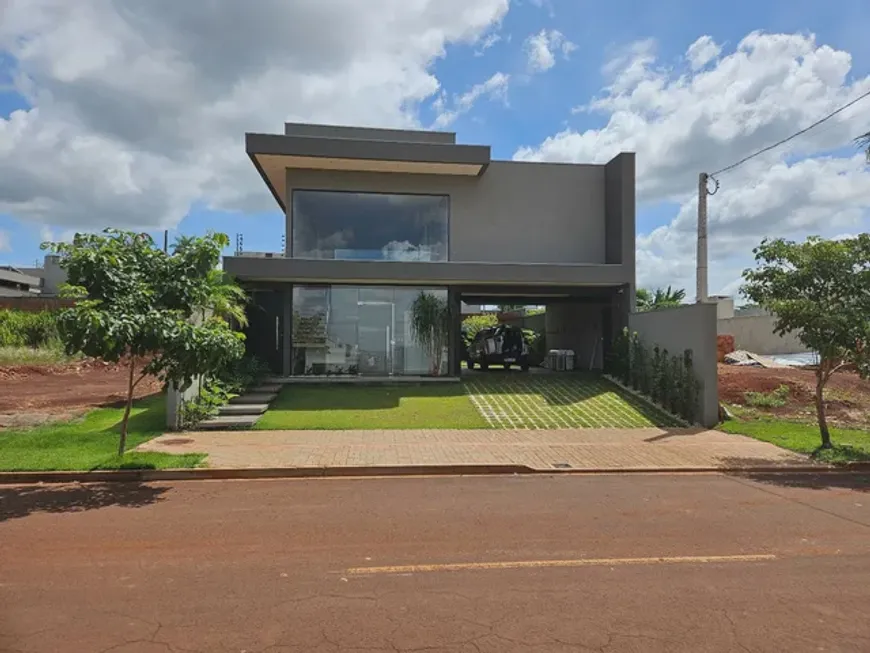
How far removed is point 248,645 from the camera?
4.00 m

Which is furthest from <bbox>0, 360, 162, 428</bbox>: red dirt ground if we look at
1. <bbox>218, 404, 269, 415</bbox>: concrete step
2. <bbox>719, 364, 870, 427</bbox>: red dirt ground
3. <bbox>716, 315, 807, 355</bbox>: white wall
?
<bbox>716, 315, 807, 355</bbox>: white wall

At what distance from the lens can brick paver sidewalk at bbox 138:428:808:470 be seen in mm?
10672

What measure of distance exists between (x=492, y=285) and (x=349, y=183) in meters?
5.44

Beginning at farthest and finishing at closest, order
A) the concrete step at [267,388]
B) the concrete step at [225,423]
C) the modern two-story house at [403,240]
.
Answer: the modern two-story house at [403,240], the concrete step at [267,388], the concrete step at [225,423]

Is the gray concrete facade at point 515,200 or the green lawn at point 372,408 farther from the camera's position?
the gray concrete facade at point 515,200

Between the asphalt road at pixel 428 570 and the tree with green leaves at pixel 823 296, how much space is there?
384 centimetres

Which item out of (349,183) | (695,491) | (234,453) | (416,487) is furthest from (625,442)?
(349,183)

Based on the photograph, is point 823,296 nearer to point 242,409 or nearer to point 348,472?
point 348,472

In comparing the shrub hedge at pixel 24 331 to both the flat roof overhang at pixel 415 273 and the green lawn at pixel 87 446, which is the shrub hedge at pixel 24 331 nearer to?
the flat roof overhang at pixel 415 273

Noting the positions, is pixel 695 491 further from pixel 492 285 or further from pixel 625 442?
pixel 492 285

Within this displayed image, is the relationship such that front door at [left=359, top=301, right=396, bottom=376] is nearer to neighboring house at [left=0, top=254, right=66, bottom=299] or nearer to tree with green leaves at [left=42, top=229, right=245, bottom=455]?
tree with green leaves at [left=42, top=229, right=245, bottom=455]

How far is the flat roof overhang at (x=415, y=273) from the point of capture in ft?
58.2

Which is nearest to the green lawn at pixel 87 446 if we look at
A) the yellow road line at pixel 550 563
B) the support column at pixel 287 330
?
the support column at pixel 287 330

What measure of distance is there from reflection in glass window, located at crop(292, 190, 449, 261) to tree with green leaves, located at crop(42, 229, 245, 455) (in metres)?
10.3
